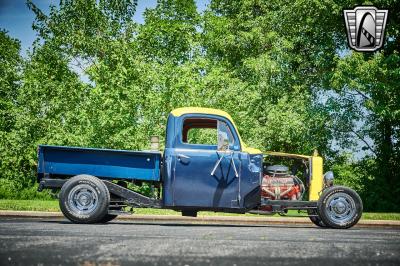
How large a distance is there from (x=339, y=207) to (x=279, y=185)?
3.78ft

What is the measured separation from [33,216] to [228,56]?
19.3m

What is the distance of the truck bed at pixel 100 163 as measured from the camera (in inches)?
319

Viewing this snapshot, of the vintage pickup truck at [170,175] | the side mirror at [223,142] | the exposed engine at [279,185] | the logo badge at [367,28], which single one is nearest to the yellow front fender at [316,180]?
the exposed engine at [279,185]

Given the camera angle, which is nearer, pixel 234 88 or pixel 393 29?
pixel 393 29

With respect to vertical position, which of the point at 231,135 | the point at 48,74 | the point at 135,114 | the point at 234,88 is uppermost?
the point at 48,74

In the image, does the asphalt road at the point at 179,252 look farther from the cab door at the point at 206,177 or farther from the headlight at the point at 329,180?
the headlight at the point at 329,180

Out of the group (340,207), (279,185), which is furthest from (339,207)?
(279,185)

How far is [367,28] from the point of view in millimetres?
17531

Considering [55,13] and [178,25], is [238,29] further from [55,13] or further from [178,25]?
[55,13]

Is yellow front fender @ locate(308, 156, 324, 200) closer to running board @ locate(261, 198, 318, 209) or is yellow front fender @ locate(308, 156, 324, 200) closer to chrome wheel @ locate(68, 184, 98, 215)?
running board @ locate(261, 198, 318, 209)

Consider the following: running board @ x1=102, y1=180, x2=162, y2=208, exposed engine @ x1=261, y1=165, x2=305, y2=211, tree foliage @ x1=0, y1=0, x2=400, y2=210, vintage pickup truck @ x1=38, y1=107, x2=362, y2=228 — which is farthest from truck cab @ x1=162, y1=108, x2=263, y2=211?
tree foliage @ x1=0, y1=0, x2=400, y2=210

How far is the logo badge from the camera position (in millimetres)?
17825

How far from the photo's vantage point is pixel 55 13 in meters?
27.5

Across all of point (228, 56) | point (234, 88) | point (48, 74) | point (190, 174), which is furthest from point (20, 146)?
point (190, 174)
